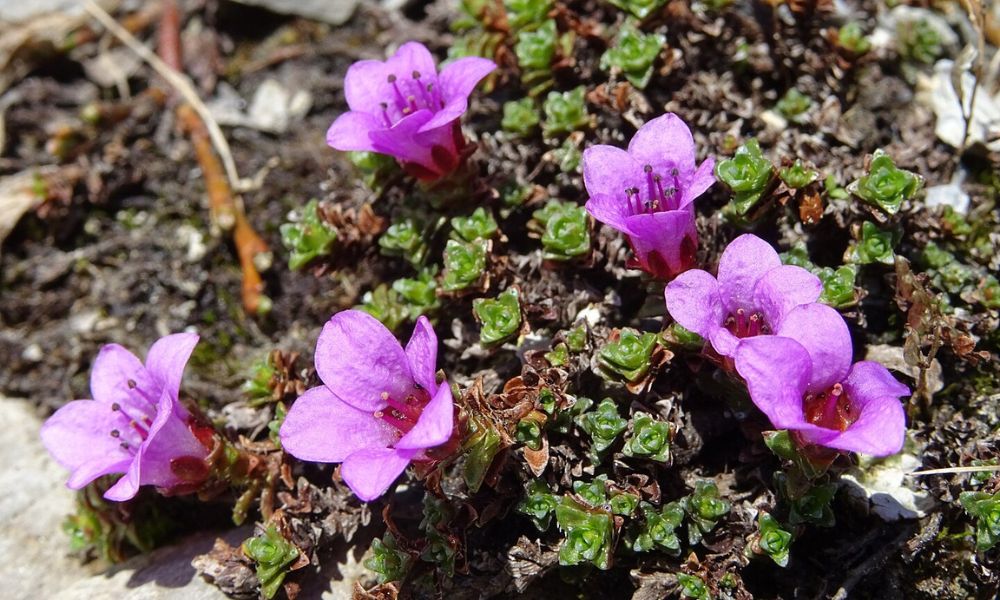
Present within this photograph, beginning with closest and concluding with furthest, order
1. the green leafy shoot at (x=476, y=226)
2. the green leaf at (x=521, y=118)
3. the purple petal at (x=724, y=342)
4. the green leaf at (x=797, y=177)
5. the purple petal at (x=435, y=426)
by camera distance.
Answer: the purple petal at (x=435, y=426) → the purple petal at (x=724, y=342) → the green leaf at (x=797, y=177) → the green leafy shoot at (x=476, y=226) → the green leaf at (x=521, y=118)

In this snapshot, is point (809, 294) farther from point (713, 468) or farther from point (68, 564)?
point (68, 564)

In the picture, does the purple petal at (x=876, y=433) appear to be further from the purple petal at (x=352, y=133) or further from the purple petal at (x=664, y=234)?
the purple petal at (x=352, y=133)

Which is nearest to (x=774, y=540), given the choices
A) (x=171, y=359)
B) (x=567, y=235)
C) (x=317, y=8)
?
(x=567, y=235)

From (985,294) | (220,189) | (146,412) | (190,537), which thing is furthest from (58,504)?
(985,294)

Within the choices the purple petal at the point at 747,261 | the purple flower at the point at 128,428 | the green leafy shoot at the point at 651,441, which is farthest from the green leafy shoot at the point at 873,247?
the purple flower at the point at 128,428

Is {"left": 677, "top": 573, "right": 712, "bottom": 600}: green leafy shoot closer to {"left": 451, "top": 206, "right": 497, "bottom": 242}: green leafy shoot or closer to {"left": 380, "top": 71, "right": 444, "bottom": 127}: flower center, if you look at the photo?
{"left": 451, "top": 206, "right": 497, "bottom": 242}: green leafy shoot

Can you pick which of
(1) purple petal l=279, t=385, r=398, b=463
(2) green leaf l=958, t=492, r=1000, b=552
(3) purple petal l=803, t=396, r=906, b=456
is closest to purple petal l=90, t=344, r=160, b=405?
(1) purple petal l=279, t=385, r=398, b=463
